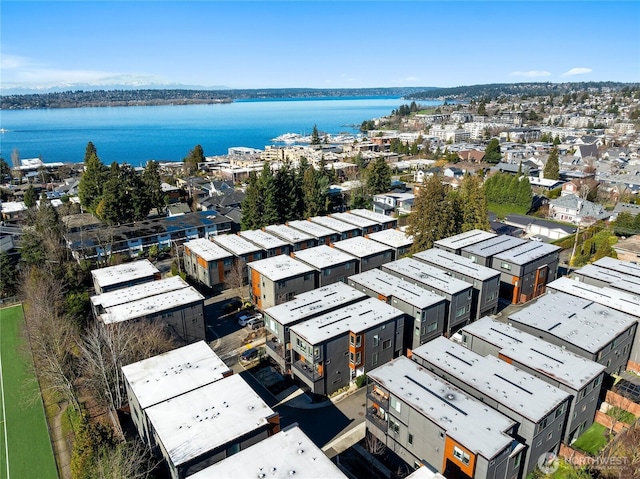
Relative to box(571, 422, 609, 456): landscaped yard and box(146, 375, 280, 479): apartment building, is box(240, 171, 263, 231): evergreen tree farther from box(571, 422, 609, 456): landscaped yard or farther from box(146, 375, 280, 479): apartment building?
box(571, 422, 609, 456): landscaped yard

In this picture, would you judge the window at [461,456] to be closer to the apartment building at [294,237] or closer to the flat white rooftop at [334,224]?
the apartment building at [294,237]

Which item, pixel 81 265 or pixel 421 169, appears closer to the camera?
pixel 81 265

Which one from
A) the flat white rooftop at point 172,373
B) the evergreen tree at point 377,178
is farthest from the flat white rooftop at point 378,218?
the flat white rooftop at point 172,373

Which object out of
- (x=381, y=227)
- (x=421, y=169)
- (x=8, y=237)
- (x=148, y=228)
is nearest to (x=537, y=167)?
(x=421, y=169)

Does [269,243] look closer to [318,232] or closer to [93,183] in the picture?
[318,232]

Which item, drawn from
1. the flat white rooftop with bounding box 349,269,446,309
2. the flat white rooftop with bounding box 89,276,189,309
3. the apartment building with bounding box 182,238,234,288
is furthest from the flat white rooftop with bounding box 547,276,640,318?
the flat white rooftop with bounding box 89,276,189,309

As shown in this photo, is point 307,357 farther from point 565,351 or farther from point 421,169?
point 421,169
